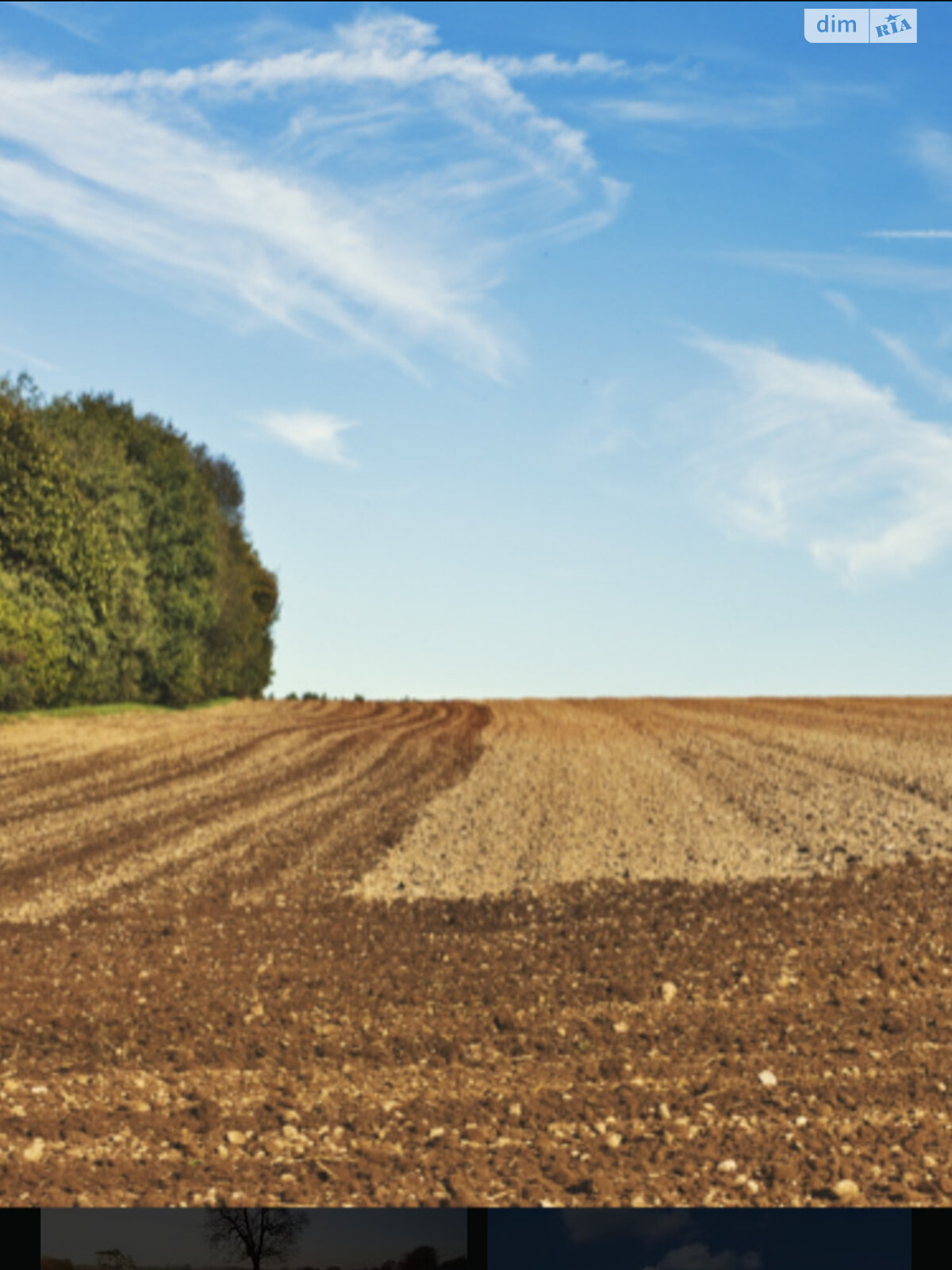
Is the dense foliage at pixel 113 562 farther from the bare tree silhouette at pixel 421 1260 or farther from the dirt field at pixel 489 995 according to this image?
the bare tree silhouette at pixel 421 1260

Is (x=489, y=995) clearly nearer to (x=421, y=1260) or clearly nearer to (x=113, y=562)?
(x=421, y=1260)

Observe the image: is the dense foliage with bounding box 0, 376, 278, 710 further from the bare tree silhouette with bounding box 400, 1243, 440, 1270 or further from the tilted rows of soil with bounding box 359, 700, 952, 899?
the bare tree silhouette with bounding box 400, 1243, 440, 1270

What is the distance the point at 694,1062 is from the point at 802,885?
15.7ft

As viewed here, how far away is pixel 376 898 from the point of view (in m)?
13.9

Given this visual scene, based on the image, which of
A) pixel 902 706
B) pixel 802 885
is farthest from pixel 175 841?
pixel 902 706

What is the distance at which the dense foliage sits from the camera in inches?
1441

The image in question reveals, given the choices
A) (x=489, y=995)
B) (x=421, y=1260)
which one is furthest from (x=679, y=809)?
(x=421, y=1260)

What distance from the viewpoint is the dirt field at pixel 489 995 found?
7480 millimetres

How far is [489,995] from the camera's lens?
1048 cm

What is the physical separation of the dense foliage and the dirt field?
56.2 ft

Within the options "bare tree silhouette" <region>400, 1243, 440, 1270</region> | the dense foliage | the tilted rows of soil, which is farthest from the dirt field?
the dense foliage

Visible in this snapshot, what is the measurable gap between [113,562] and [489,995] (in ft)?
109

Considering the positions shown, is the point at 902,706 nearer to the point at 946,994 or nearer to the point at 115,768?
the point at 115,768

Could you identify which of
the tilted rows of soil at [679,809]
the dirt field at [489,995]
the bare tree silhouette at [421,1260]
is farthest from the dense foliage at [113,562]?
the bare tree silhouette at [421,1260]
